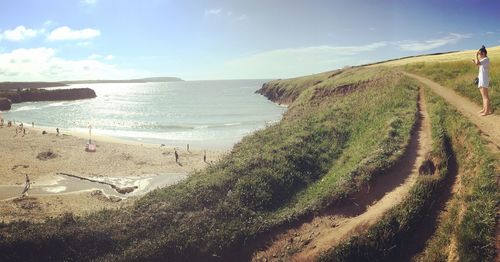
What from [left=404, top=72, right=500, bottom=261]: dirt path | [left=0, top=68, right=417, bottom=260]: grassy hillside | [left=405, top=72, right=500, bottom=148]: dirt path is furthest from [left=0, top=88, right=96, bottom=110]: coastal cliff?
[left=404, top=72, right=500, bottom=261]: dirt path

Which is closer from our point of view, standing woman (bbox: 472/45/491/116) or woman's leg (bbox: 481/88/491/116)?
standing woman (bbox: 472/45/491/116)

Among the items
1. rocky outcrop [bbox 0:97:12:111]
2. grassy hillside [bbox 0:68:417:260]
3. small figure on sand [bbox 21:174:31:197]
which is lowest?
small figure on sand [bbox 21:174:31:197]

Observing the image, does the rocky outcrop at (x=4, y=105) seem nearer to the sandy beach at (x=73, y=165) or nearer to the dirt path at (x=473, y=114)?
the sandy beach at (x=73, y=165)

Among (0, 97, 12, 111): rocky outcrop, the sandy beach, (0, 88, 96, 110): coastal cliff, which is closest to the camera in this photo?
the sandy beach

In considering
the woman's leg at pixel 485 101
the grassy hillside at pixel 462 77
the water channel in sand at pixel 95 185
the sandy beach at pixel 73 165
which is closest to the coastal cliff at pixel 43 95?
the sandy beach at pixel 73 165

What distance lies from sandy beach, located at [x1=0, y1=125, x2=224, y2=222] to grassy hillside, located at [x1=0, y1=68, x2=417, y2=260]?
7181 mm

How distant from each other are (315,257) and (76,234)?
10919 millimetres

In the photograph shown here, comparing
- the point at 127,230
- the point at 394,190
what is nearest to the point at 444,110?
the point at 394,190

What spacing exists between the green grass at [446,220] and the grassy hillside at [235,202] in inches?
115

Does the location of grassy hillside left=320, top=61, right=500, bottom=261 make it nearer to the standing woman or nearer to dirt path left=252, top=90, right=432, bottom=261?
dirt path left=252, top=90, right=432, bottom=261

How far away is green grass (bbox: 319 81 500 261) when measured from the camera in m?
11.3

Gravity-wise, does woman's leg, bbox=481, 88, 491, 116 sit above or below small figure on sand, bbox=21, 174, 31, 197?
above

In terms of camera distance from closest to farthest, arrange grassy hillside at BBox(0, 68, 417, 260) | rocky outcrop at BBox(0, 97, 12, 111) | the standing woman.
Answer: grassy hillside at BBox(0, 68, 417, 260) < the standing woman < rocky outcrop at BBox(0, 97, 12, 111)

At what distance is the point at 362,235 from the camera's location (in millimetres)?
13469
